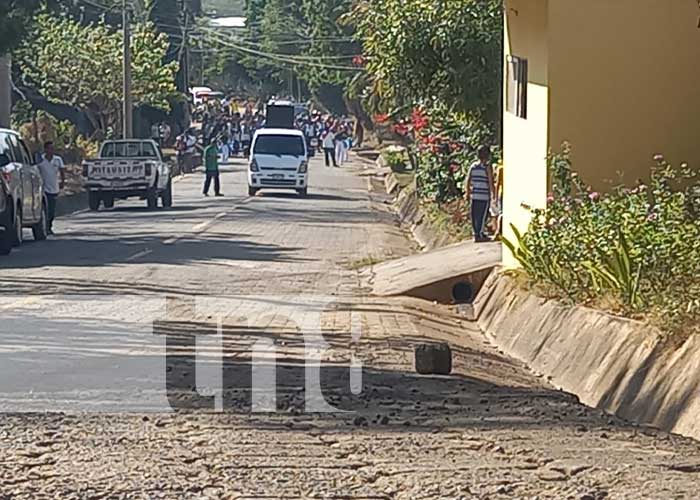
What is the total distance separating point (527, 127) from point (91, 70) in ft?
145

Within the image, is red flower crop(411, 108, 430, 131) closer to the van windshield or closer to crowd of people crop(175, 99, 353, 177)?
the van windshield

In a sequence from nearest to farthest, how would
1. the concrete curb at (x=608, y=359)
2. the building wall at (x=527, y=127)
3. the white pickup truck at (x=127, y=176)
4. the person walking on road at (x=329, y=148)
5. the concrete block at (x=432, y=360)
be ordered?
the concrete curb at (x=608, y=359) < the concrete block at (x=432, y=360) < the building wall at (x=527, y=127) < the white pickup truck at (x=127, y=176) < the person walking on road at (x=329, y=148)

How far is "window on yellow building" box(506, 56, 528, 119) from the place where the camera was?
1800 cm

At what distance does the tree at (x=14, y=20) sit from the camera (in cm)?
2648

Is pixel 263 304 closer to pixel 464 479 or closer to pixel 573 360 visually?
pixel 573 360

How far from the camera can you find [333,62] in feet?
287

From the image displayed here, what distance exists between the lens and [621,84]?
52.2ft

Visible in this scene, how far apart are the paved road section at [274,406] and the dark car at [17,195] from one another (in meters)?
3.99

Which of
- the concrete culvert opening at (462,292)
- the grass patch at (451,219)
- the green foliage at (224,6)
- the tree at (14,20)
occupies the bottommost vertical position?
the concrete culvert opening at (462,292)

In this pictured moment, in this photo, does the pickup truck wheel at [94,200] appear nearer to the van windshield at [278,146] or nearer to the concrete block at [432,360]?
the van windshield at [278,146]

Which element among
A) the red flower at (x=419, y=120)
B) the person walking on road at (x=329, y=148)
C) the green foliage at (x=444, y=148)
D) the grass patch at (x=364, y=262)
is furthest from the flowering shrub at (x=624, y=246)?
the person walking on road at (x=329, y=148)

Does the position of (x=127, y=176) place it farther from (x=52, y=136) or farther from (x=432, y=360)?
(x=432, y=360)

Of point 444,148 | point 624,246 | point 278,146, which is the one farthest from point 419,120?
point 624,246

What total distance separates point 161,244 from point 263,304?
918 cm
